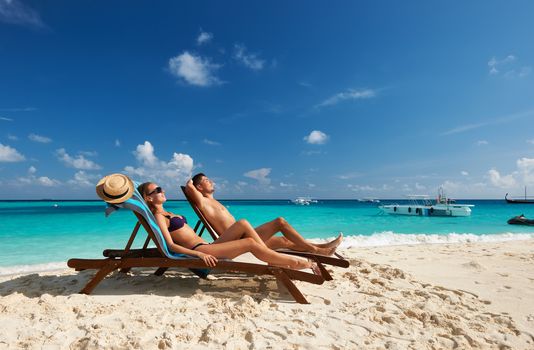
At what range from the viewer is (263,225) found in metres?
4.52

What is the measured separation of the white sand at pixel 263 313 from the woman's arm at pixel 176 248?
17.1 inches

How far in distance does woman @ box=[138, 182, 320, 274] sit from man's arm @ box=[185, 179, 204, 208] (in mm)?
542

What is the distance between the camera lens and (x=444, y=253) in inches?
291

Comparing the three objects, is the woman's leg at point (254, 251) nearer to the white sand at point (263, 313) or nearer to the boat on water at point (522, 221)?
the white sand at point (263, 313)

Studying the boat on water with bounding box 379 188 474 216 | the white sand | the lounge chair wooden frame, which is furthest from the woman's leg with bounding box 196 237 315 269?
the boat on water with bounding box 379 188 474 216

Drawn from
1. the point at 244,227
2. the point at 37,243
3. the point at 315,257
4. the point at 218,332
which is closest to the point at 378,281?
the point at 315,257

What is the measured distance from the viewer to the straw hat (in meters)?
3.43

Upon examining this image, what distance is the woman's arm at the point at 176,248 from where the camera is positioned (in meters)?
3.53

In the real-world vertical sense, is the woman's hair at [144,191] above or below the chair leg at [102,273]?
above

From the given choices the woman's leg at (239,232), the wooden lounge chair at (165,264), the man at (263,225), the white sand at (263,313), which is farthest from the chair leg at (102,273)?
the man at (263,225)

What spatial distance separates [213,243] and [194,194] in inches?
41.6

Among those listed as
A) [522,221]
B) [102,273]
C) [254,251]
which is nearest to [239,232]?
[254,251]

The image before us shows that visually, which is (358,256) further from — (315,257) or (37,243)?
(37,243)

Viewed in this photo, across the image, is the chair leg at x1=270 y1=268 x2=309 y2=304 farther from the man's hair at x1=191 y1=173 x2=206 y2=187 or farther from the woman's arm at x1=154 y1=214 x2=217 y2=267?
the man's hair at x1=191 y1=173 x2=206 y2=187
